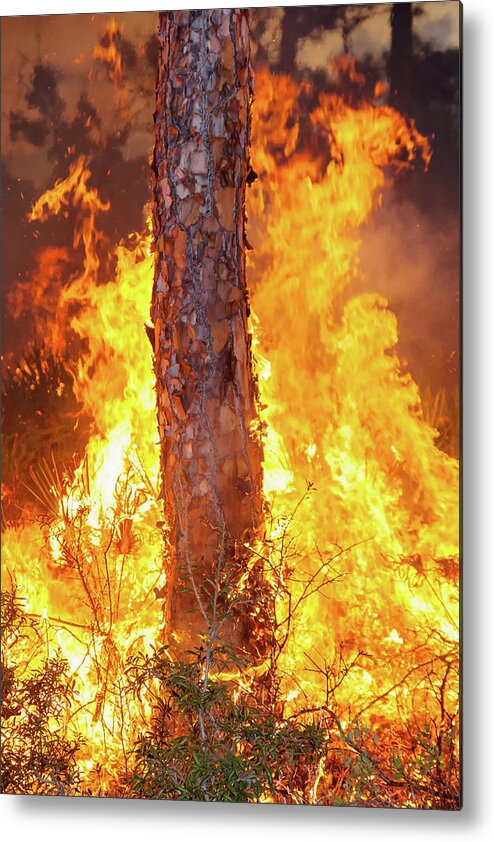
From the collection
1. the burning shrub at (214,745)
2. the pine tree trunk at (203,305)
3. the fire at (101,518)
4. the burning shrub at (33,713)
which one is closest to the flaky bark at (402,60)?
the pine tree trunk at (203,305)

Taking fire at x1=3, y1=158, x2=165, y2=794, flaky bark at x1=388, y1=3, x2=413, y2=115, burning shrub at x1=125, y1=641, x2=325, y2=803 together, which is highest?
flaky bark at x1=388, y1=3, x2=413, y2=115

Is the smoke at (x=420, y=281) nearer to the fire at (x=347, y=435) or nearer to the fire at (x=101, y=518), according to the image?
the fire at (x=347, y=435)

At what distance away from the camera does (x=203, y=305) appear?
8.13 ft

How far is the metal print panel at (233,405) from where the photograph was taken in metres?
2.40

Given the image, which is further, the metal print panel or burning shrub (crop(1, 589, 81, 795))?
burning shrub (crop(1, 589, 81, 795))

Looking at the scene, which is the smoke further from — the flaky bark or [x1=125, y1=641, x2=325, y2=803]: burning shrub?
[x1=125, y1=641, x2=325, y2=803]: burning shrub

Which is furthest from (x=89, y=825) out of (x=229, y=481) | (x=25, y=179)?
(x=25, y=179)

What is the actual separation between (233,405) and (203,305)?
26cm

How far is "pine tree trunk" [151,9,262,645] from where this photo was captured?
→ 246 centimetres

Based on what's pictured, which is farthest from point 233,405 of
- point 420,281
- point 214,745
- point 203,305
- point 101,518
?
point 214,745

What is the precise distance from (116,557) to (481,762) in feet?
3.29

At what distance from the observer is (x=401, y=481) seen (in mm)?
2406

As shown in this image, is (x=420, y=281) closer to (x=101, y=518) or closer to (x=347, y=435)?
(x=347, y=435)

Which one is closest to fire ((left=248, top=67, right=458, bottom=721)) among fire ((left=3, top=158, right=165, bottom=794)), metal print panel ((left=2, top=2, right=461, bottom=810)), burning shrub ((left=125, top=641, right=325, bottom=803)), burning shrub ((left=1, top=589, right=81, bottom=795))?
metal print panel ((left=2, top=2, right=461, bottom=810))
